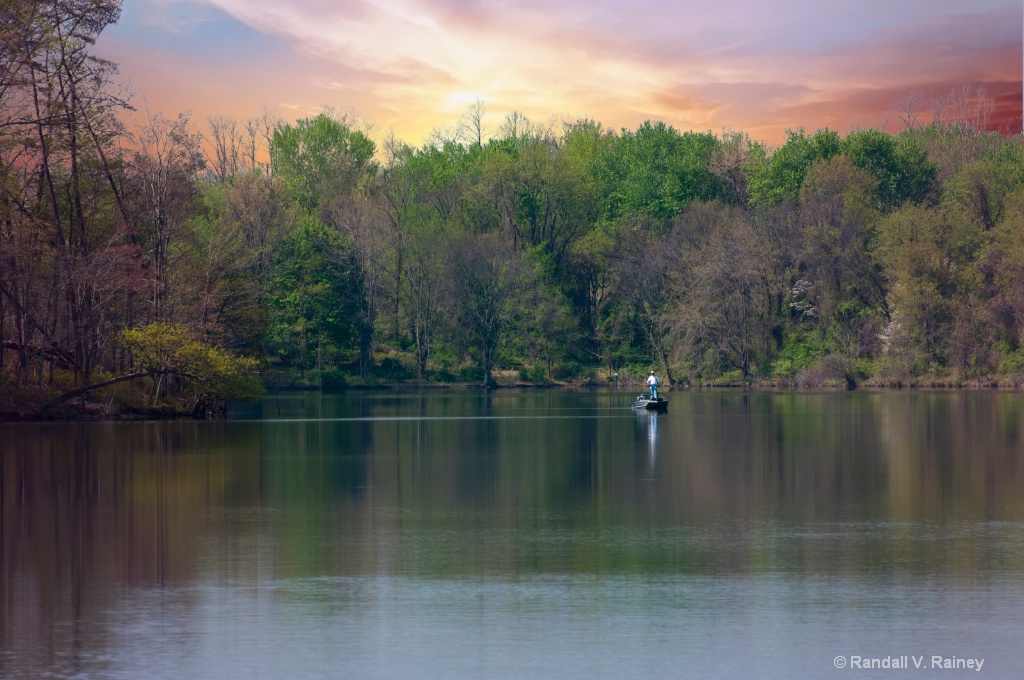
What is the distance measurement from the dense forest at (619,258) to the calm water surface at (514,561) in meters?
40.0

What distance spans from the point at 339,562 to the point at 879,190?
4100 inches

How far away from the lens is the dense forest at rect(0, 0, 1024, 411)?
98.6 metres

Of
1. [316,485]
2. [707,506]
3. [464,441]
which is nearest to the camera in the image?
[707,506]

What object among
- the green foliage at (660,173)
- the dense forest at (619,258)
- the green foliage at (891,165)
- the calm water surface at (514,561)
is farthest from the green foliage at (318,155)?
the calm water surface at (514,561)

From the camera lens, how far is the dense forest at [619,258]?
98.6 m

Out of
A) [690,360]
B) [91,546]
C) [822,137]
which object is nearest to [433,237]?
[690,360]

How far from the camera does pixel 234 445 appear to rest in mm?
42656

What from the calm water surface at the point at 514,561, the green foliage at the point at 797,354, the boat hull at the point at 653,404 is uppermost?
the green foliage at the point at 797,354

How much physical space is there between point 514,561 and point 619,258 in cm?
10576

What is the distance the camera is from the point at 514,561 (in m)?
18.3

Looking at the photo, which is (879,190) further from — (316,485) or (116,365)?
(316,485)

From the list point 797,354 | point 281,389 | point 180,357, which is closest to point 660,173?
point 797,354

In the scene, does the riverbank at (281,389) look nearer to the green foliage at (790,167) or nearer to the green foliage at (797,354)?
the green foliage at (797,354)

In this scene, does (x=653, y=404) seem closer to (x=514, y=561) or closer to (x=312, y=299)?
(x=514, y=561)
